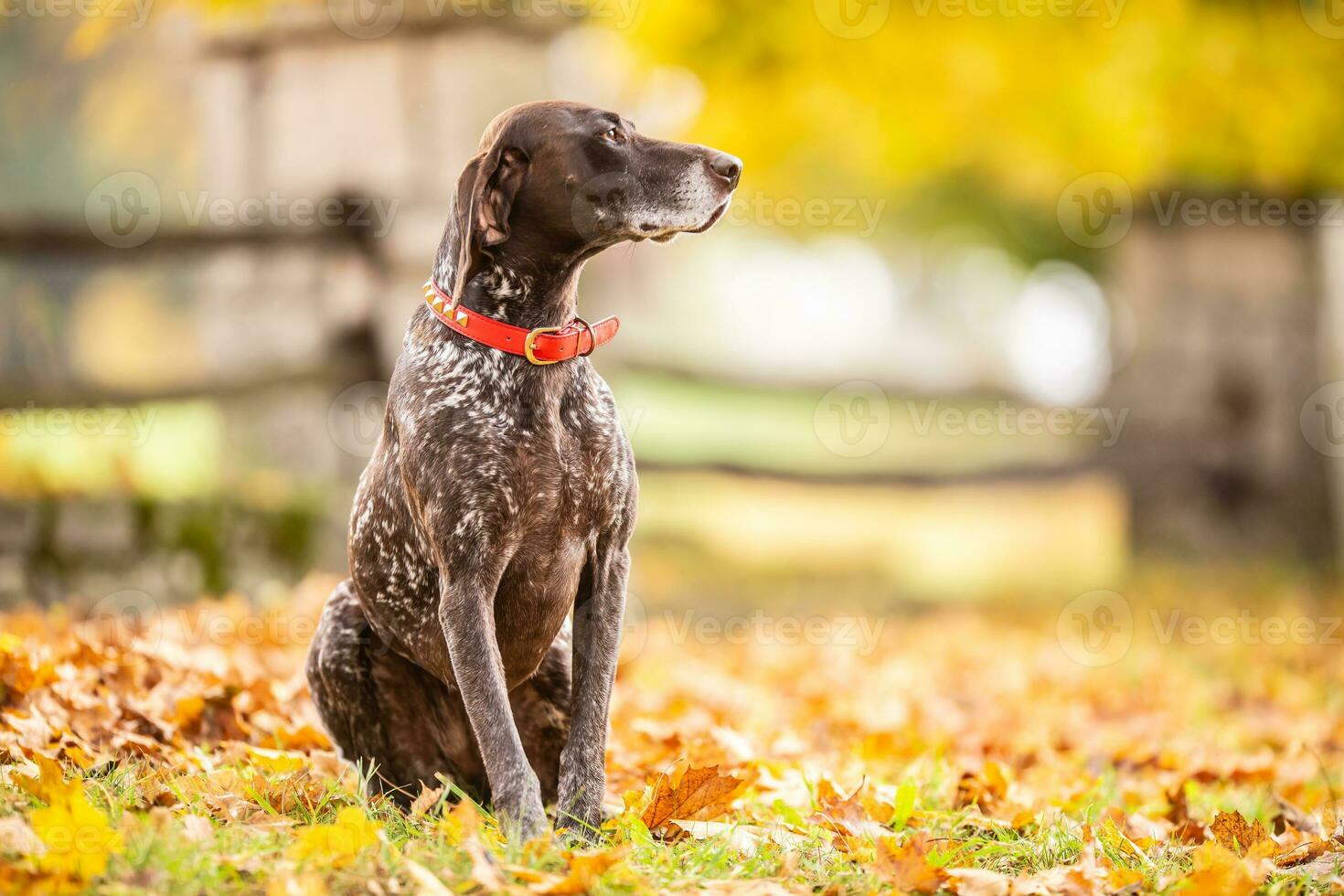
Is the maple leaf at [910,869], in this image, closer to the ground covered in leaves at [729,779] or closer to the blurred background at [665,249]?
the ground covered in leaves at [729,779]

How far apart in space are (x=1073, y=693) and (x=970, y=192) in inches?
465

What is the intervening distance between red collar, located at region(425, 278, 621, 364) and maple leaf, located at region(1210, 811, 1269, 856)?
6.95ft

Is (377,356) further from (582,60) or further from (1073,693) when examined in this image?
(1073,693)

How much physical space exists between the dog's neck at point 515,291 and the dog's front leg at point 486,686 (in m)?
0.70

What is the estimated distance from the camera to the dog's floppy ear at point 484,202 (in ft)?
10.3

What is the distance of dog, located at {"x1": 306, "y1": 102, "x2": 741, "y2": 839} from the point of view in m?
3.10

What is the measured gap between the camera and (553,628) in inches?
131

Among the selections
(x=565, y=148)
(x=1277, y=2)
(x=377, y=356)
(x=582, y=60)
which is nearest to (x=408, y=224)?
(x=377, y=356)

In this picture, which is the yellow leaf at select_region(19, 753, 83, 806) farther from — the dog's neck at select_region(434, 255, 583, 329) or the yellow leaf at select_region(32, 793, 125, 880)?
the dog's neck at select_region(434, 255, 583, 329)
